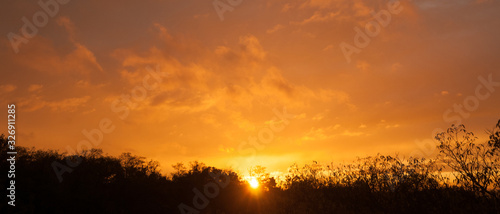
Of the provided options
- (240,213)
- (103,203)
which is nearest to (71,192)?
(103,203)

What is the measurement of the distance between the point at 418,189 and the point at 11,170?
109 ft

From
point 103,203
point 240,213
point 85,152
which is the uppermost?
point 85,152

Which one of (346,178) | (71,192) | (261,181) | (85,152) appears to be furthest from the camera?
(261,181)

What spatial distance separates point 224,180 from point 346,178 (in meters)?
14.7

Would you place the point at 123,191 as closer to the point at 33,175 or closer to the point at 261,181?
the point at 33,175

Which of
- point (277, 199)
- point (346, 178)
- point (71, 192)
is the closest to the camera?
point (71, 192)

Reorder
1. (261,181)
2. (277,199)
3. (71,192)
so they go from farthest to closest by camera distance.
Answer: (261,181) < (277,199) < (71,192)

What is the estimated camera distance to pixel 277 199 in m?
35.5

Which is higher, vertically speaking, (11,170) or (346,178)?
(11,170)

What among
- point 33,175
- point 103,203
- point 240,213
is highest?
point 33,175

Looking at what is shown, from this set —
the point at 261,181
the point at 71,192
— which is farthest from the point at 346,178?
the point at 71,192

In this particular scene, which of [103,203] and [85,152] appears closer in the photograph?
[103,203]

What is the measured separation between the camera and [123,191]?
34656 mm

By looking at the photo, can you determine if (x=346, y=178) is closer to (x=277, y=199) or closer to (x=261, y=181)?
(x=277, y=199)
